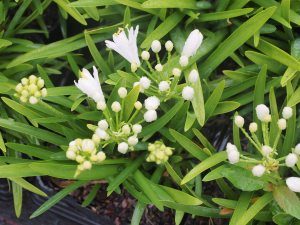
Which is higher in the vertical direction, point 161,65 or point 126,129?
point 161,65

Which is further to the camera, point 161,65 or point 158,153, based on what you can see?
point 161,65

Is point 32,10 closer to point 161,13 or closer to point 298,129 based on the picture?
point 161,13

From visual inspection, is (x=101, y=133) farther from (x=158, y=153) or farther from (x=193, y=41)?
(x=193, y=41)

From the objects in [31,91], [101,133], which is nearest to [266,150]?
[101,133]

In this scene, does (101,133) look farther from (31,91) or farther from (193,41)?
(193,41)

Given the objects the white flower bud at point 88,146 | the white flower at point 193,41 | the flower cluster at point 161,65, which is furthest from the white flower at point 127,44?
the white flower bud at point 88,146

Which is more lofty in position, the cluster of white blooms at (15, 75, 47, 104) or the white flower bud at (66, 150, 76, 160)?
the cluster of white blooms at (15, 75, 47, 104)

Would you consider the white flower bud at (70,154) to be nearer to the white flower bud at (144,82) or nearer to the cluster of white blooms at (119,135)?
the cluster of white blooms at (119,135)

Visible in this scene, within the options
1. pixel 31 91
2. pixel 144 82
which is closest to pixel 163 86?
pixel 144 82

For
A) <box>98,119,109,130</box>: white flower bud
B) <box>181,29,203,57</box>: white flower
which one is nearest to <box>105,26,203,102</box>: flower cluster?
<box>181,29,203,57</box>: white flower

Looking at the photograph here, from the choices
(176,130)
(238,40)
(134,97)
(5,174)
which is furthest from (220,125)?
(5,174)

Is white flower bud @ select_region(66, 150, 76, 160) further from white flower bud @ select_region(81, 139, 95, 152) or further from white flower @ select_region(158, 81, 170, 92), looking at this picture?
white flower @ select_region(158, 81, 170, 92)
